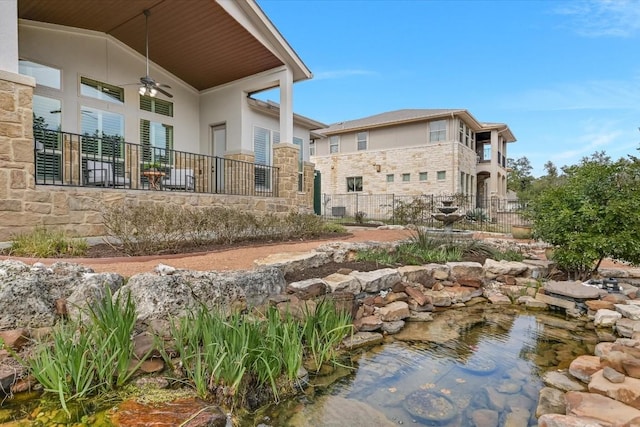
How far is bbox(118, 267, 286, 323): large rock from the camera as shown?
10.5 ft

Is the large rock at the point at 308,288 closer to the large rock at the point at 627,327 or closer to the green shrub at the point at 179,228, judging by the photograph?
the green shrub at the point at 179,228

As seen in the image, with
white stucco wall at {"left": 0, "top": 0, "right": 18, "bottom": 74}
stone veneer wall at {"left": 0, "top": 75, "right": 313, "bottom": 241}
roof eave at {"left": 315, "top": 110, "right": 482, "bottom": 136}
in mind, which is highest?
roof eave at {"left": 315, "top": 110, "right": 482, "bottom": 136}

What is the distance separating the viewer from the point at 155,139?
424 inches

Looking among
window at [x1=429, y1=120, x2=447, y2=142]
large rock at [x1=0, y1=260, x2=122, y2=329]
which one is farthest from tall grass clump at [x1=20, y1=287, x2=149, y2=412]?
window at [x1=429, y1=120, x2=447, y2=142]

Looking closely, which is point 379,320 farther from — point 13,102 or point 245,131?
point 245,131

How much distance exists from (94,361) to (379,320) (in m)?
3.04

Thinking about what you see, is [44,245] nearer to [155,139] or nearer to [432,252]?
[432,252]

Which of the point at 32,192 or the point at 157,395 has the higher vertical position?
the point at 32,192

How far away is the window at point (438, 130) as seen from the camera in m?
20.3

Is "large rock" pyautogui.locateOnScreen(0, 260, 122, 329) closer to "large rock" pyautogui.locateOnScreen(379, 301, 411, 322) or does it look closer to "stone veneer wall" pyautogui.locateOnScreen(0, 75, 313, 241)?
"stone veneer wall" pyautogui.locateOnScreen(0, 75, 313, 241)

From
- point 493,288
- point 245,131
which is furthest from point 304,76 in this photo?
point 493,288

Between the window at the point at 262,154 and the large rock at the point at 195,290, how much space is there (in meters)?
7.81

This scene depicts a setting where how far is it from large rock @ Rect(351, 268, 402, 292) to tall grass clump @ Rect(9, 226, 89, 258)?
4049mm

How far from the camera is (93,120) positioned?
9359 mm
